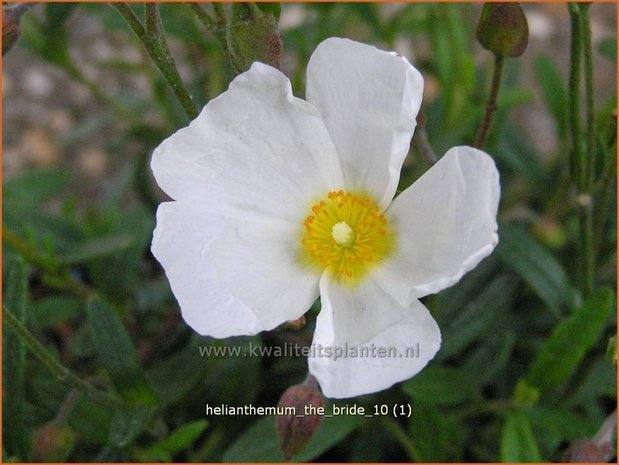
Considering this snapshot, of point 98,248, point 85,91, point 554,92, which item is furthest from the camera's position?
point 85,91

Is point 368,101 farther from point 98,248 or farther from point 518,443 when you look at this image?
point 98,248

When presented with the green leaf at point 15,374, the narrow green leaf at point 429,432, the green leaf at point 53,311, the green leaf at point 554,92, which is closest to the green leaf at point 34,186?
the green leaf at point 53,311

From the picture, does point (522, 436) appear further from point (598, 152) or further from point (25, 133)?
point (25, 133)

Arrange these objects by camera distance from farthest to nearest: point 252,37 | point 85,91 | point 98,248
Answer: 1. point 85,91
2. point 98,248
3. point 252,37

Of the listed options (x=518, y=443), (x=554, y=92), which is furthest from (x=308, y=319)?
(x=554, y=92)

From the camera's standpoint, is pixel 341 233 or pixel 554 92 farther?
pixel 554 92

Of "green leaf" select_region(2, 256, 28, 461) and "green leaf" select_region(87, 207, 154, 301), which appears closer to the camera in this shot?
"green leaf" select_region(2, 256, 28, 461)

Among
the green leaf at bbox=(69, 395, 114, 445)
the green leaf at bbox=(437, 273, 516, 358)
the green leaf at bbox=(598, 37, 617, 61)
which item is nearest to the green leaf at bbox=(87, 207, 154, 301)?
the green leaf at bbox=(69, 395, 114, 445)

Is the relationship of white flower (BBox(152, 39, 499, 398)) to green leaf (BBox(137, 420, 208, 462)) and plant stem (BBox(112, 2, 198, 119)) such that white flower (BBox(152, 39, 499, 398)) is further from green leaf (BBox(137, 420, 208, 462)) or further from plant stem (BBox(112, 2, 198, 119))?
green leaf (BBox(137, 420, 208, 462))
